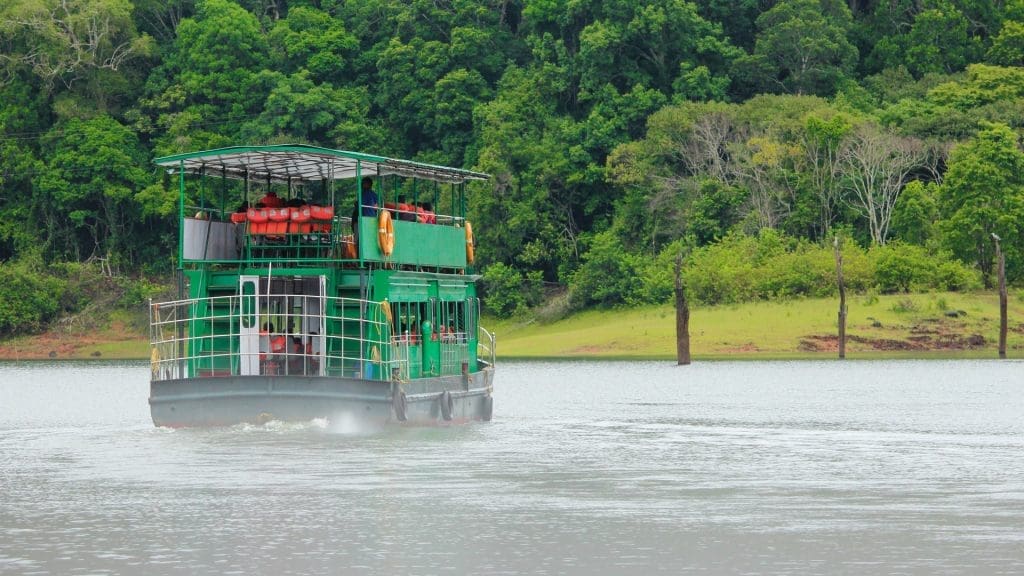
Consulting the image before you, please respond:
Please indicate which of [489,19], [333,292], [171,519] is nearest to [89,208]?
[489,19]

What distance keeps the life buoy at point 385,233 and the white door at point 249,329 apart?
2484 mm

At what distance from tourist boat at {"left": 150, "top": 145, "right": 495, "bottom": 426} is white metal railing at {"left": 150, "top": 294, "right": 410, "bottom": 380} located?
0.12 ft

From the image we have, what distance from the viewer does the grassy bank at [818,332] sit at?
2771 inches

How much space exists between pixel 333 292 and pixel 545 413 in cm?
1027

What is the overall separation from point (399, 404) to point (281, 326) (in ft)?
11.2

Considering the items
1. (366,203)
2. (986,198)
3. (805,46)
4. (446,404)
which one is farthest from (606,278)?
(366,203)

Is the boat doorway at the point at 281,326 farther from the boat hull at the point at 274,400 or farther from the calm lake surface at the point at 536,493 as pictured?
the calm lake surface at the point at 536,493

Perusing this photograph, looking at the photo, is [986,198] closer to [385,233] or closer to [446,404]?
[446,404]

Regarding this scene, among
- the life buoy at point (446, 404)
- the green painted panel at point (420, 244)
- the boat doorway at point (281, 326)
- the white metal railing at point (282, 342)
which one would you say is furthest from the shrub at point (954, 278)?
the boat doorway at point (281, 326)

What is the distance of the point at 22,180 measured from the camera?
92.9 metres

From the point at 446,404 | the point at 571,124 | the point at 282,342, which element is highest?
the point at 571,124

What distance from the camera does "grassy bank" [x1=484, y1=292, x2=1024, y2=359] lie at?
70.4 metres

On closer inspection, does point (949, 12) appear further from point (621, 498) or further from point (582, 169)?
point (621, 498)

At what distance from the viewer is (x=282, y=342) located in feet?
105
